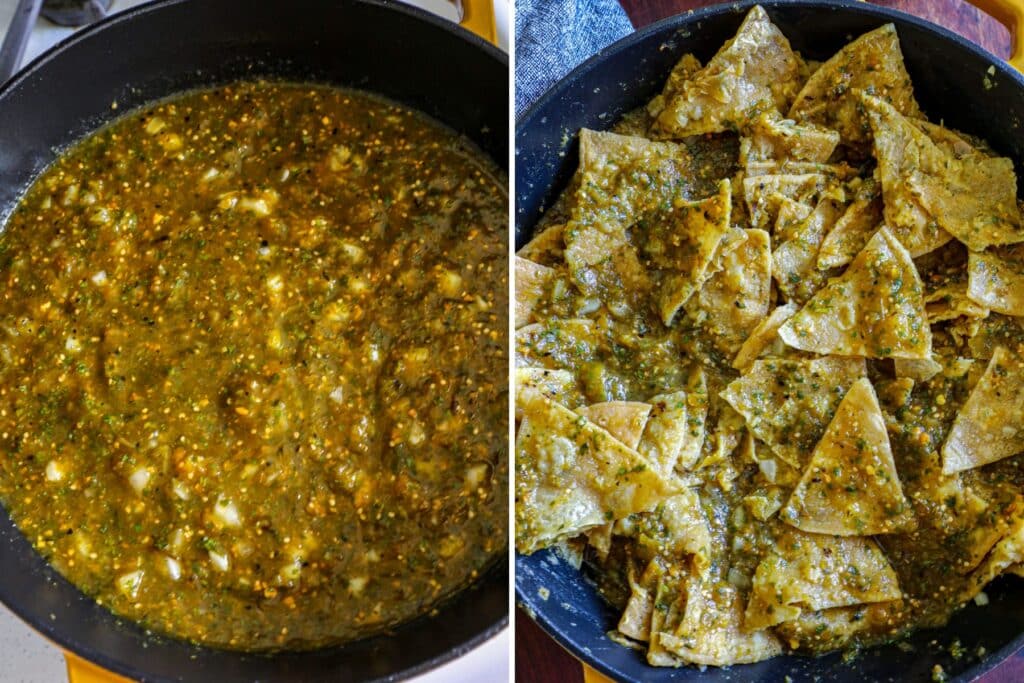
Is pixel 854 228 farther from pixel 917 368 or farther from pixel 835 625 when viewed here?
pixel 835 625

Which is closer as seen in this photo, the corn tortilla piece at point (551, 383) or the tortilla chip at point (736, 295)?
the corn tortilla piece at point (551, 383)

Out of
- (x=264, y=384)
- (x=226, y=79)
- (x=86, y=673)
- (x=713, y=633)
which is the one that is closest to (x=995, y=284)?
(x=713, y=633)

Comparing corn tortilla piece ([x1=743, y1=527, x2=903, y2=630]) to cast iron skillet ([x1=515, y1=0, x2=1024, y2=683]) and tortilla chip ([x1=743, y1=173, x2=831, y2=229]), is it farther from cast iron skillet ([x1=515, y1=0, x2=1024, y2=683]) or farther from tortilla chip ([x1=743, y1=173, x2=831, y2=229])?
tortilla chip ([x1=743, y1=173, x2=831, y2=229])

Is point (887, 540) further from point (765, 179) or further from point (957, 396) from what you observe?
point (765, 179)

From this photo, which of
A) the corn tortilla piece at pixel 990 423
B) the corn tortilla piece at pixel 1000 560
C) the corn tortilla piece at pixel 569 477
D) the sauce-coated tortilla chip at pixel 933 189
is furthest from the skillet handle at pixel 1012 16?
the corn tortilla piece at pixel 569 477

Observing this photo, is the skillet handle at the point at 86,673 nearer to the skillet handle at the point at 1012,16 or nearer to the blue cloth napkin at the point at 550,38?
the blue cloth napkin at the point at 550,38

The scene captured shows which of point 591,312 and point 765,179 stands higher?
point 765,179

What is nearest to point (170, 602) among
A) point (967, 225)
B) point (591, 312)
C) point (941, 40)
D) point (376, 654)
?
point (376, 654)
